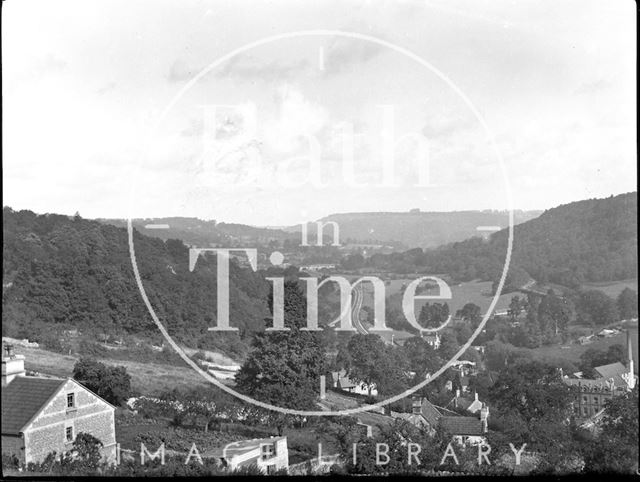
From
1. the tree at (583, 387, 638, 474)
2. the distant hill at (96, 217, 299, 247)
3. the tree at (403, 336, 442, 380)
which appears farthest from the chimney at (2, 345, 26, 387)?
the tree at (583, 387, 638, 474)

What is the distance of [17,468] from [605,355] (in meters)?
6.26

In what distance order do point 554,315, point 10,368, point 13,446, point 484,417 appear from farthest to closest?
1. point 554,315
2. point 484,417
3. point 10,368
4. point 13,446

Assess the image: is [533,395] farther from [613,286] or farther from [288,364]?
[288,364]

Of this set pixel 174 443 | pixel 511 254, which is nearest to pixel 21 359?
pixel 174 443

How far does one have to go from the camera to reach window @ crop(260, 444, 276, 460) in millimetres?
8516

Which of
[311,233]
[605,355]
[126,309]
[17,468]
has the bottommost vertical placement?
[17,468]

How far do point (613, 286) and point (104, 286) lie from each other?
5996mm

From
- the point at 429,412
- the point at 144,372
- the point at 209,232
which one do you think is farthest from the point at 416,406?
the point at 144,372

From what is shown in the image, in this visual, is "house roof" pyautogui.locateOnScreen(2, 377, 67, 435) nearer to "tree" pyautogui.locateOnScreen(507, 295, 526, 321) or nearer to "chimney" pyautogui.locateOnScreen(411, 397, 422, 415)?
"chimney" pyautogui.locateOnScreen(411, 397, 422, 415)

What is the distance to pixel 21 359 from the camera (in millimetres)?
8531

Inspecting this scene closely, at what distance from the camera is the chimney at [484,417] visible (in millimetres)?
8641

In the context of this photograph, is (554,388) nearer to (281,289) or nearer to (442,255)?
(442,255)

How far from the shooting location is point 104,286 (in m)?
10.1

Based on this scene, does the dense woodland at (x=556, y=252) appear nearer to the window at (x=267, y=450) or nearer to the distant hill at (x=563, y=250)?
the distant hill at (x=563, y=250)
